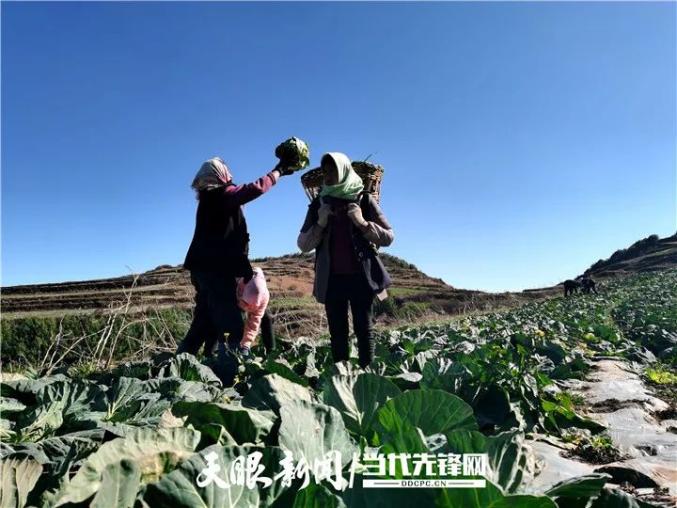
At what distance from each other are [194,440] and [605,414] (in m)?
2.82

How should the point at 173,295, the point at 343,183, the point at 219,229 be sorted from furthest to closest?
the point at 173,295 → the point at 219,229 → the point at 343,183

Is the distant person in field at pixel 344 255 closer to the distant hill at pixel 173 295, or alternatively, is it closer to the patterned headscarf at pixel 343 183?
the patterned headscarf at pixel 343 183

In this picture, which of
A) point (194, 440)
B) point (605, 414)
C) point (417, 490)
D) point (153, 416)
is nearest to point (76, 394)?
point (153, 416)

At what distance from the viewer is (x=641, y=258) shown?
45906 mm

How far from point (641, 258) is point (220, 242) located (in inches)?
1987

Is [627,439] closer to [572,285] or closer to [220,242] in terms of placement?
[220,242]

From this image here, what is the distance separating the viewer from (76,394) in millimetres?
2061

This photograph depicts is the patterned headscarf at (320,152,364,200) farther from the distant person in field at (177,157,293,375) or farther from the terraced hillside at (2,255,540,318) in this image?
the terraced hillside at (2,255,540,318)

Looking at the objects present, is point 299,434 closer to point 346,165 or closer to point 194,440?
point 194,440

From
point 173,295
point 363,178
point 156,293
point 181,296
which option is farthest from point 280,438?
point 156,293

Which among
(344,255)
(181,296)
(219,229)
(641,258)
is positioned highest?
(641,258)

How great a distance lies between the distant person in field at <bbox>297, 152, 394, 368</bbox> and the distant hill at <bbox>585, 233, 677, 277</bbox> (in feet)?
125

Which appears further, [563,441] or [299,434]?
[563,441]

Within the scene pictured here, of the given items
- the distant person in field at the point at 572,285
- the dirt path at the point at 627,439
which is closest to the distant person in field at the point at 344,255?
the dirt path at the point at 627,439
